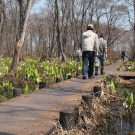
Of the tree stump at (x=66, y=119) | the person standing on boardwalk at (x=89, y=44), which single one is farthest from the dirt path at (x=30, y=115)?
the person standing on boardwalk at (x=89, y=44)

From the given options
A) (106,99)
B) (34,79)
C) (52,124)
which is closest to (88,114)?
Result: (52,124)

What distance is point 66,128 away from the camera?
213cm

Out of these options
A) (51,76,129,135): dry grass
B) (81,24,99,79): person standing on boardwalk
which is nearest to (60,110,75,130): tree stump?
(51,76,129,135): dry grass

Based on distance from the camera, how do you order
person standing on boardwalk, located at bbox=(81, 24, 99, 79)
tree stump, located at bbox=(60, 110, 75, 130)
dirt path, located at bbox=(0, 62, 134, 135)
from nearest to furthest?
dirt path, located at bbox=(0, 62, 134, 135), tree stump, located at bbox=(60, 110, 75, 130), person standing on boardwalk, located at bbox=(81, 24, 99, 79)

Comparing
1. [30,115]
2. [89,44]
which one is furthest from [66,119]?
[89,44]

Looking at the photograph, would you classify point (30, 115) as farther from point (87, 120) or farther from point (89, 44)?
point (89, 44)

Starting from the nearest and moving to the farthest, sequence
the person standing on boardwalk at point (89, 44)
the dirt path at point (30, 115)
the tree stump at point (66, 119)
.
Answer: the dirt path at point (30, 115)
the tree stump at point (66, 119)
the person standing on boardwalk at point (89, 44)

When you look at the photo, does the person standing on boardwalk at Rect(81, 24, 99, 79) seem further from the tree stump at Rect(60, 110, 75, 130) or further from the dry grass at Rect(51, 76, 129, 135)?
the tree stump at Rect(60, 110, 75, 130)

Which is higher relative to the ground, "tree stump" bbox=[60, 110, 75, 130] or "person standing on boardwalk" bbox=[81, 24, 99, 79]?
"person standing on boardwalk" bbox=[81, 24, 99, 79]

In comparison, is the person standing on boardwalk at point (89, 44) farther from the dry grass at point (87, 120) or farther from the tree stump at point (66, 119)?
the tree stump at point (66, 119)

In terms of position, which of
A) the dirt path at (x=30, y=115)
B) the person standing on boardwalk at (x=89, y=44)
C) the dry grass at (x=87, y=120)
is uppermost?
the person standing on boardwalk at (x=89, y=44)

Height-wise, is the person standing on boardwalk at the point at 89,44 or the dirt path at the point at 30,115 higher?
the person standing on boardwalk at the point at 89,44

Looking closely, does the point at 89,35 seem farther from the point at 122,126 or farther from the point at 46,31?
the point at 46,31

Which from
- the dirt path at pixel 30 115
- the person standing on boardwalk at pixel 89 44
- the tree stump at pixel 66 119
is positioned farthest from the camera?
the person standing on boardwalk at pixel 89 44
